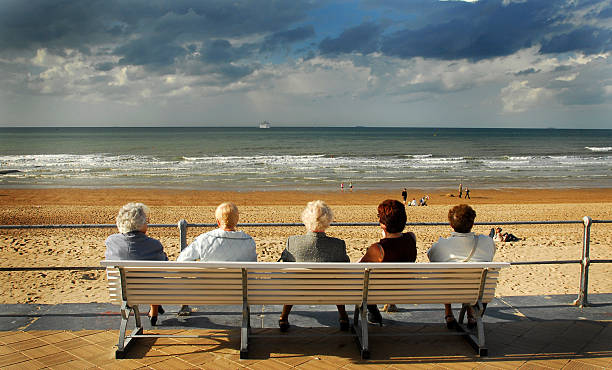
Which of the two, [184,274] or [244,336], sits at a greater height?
[184,274]

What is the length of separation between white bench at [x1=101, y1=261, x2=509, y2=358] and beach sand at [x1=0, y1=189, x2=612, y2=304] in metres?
4.90

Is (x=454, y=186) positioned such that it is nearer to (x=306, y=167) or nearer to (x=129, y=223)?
(x=306, y=167)

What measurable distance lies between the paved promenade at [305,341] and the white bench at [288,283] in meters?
0.18

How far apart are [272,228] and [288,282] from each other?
1228 centimetres

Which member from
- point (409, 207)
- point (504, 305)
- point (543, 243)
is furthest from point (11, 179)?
point (504, 305)

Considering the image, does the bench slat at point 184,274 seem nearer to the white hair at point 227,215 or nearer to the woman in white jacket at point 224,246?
the woman in white jacket at point 224,246

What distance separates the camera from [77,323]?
4055mm

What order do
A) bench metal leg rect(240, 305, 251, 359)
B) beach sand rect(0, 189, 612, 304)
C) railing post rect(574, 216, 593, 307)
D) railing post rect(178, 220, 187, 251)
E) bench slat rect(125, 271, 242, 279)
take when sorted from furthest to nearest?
beach sand rect(0, 189, 612, 304) < railing post rect(574, 216, 593, 307) < railing post rect(178, 220, 187, 251) < bench metal leg rect(240, 305, 251, 359) < bench slat rect(125, 271, 242, 279)

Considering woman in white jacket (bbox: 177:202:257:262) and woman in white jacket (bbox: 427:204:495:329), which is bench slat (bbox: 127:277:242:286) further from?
woman in white jacket (bbox: 427:204:495:329)

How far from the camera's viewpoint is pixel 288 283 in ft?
11.1

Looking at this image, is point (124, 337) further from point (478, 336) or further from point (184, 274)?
point (478, 336)

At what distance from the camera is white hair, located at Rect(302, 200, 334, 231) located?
3619 mm

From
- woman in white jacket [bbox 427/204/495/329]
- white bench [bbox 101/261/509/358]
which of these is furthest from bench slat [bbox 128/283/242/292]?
woman in white jacket [bbox 427/204/495/329]

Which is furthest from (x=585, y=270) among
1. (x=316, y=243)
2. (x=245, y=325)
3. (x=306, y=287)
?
(x=245, y=325)
